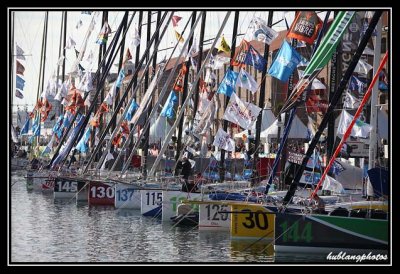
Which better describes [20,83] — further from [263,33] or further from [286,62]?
[286,62]

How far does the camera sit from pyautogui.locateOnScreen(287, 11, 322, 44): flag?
27891 mm

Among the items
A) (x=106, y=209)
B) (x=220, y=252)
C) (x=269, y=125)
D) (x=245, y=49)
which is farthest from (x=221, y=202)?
(x=269, y=125)

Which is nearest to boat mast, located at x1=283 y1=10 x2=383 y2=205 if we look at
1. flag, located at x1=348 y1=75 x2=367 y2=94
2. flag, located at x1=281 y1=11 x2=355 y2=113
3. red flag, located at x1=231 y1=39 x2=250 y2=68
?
flag, located at x1=281 y1=11 x2=355 y2=113

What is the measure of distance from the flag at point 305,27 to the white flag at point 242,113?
5250 millimetres

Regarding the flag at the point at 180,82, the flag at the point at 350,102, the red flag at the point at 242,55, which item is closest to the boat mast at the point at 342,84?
the red flag at the point at 242,55

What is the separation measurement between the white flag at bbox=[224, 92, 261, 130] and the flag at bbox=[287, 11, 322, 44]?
5.25 meters

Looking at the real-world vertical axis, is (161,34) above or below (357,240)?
above

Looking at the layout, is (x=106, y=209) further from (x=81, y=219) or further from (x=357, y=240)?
(x=357, y=240)

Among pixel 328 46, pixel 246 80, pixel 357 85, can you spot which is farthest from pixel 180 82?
pixel 328 46

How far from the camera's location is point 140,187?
39156 millimetres

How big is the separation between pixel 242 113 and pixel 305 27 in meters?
6.10

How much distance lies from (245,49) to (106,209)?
36.8 feet

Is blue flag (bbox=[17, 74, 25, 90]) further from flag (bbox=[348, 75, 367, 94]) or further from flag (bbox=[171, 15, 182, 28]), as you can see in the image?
flag (bbox=[348, 75, 367, 94])

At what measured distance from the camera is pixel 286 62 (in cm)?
2953
